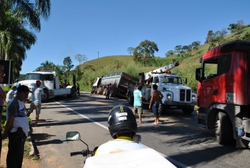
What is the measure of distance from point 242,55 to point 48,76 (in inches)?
768

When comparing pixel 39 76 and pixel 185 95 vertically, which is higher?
pixel 39 76

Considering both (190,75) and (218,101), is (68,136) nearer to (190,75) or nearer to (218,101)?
(218,101)

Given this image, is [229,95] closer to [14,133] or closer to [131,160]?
[14,133]

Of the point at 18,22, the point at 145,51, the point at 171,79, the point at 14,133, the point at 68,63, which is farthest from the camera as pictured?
the point at 68,63

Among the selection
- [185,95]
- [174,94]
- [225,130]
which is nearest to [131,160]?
[225,130]

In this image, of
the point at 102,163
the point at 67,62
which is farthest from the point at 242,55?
the point at 67,62

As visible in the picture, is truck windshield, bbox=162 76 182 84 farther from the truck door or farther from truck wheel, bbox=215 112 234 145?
truck wheel, bbox=215 112 234 145

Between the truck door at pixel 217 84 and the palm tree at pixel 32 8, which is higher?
the palm tree at pixel 32 8

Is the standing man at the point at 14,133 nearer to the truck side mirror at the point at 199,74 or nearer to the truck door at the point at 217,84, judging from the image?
the truck door at the point at 217,84

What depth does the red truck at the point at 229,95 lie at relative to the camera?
641cm

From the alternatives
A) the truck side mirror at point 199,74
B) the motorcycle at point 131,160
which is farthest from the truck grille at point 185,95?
the motorcycle at point 131,160

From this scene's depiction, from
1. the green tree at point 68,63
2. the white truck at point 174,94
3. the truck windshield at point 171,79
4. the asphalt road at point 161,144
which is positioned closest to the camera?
the asphalt road at point 161,144

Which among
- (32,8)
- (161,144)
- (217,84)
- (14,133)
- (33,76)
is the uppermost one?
(32,8)

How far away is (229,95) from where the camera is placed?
22.2ft
